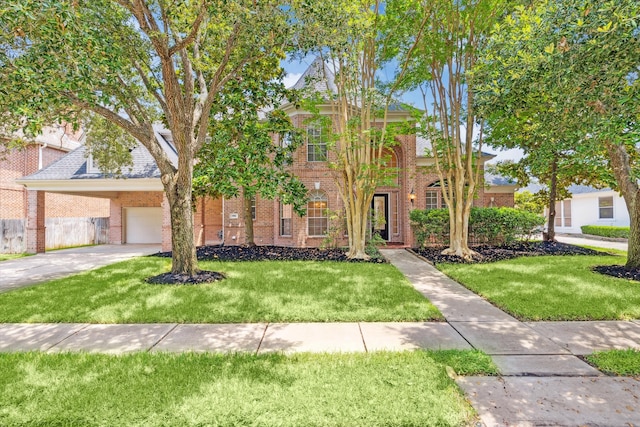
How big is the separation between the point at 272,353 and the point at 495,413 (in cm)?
229

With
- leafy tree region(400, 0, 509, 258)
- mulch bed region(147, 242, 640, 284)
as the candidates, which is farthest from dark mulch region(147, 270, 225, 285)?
leafy tree region(400, 0, 509, 258)

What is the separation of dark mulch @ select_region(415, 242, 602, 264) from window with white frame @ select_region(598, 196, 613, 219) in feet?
41.1

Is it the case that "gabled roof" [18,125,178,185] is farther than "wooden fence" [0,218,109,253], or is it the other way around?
"wooden fence" [0,218,109,253]

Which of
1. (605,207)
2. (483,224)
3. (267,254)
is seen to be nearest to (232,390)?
(267,254)

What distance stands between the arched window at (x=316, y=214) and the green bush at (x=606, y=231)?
17.9 m

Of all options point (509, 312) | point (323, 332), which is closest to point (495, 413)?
point (323, 332)

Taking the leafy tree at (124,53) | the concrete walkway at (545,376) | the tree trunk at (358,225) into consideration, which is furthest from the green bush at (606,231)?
the leafy tree at (124,53)

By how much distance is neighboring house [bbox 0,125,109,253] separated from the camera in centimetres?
1443

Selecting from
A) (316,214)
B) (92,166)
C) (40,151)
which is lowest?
(316,214)

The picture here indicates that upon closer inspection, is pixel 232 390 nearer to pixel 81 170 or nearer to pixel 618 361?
pixel 618 361

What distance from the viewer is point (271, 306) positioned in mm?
5504

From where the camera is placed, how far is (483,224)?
12820mm

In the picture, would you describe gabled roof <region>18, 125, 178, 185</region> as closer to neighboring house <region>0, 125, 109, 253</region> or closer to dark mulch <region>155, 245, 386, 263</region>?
neighboring house <region>0, 125, 109, 253</region>

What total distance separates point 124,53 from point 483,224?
13062 mm
